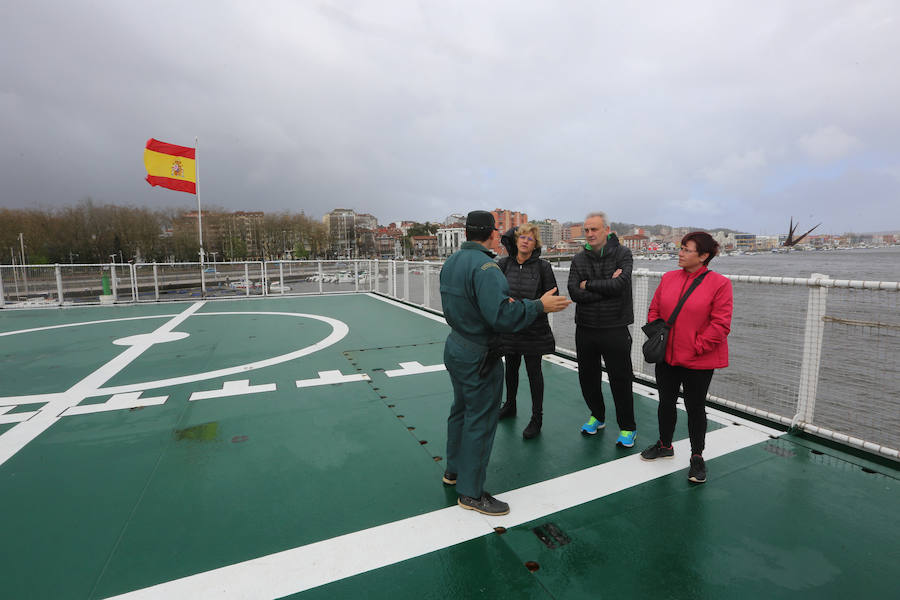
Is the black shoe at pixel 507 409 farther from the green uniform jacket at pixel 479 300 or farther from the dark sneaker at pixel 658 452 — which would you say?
the green uniform jacket at pixel 479 300

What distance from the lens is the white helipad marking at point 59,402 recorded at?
3246 mm

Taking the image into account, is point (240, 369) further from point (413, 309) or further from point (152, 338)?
point (413, 309)

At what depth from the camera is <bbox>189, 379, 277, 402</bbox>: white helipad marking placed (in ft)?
14.0

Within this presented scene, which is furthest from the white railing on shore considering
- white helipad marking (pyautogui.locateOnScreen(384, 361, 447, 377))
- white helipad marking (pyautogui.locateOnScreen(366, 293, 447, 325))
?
white helipad marking (pyautogui.locateOnScreen(384, 361, 447, 377))

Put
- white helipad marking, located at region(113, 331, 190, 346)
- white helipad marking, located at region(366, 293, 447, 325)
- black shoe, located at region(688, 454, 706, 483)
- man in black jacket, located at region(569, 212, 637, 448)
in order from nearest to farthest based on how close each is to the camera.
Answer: black shoe, located at region(688, 454, 706, 483) < man in black jacket, located at region(569, 212, 637, 448) < white helipad marking, located at region(113, 331, 190, 346) < white helipad marking, located at region(366, 293, 447, 325)

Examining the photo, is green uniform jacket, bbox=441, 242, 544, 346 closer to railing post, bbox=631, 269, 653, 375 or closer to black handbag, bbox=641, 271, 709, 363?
black handbag, bbox=641, 271, 709, 363

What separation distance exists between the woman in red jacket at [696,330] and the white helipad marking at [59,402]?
4.47 meters

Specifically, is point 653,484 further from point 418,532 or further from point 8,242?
point 8,242

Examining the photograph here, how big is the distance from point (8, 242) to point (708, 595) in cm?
9060

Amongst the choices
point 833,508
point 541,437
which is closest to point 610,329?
point 541,437

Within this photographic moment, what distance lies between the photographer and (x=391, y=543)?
2.15 metres

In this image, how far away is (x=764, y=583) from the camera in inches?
74.0

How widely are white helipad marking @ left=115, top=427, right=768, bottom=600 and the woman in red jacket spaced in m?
0.39

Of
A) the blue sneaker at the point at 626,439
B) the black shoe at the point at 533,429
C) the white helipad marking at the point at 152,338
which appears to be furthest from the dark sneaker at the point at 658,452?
the white helipad marking at the point at 152,338
